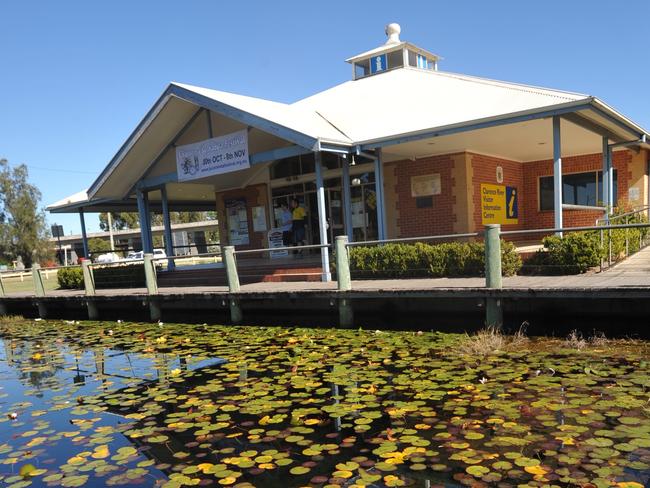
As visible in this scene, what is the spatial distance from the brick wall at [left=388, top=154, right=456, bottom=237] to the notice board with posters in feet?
3.86

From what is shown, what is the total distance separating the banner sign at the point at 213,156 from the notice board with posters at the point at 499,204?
6979 mm

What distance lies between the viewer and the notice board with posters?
13.5 metres

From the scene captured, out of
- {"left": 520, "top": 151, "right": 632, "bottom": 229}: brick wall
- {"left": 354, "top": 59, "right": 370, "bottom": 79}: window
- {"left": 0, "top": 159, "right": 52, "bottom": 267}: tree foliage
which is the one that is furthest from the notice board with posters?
{"left": 0, "top": 159, "right": 52, "bottom": 267}: tree foliage

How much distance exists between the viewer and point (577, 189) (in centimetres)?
1499

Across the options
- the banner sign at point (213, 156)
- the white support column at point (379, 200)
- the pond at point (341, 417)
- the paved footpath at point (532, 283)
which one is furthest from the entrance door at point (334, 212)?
the pond at point (341, 417)

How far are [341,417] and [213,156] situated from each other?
374 inches

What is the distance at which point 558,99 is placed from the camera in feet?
29.9

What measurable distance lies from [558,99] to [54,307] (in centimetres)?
1564

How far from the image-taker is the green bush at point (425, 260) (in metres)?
8.76

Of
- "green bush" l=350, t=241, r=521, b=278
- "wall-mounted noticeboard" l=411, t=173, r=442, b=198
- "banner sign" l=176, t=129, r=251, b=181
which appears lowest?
"green bush" l=350, t=241, r=521, b=278

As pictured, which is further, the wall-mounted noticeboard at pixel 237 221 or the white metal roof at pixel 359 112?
the wall-mounted noticeboard at pixel 237 221

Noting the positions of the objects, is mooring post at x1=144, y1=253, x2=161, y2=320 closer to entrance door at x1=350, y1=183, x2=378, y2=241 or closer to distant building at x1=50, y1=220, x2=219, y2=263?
entrance door at x1=350, y1=183, x2=378, y2=241

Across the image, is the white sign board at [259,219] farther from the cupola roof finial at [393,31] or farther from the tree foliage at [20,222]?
the tree foliage at [20,222]

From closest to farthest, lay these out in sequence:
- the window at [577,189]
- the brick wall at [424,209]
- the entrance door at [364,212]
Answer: the brick wall at [424,209] < the entrance door at [364,212] < the window at [577,189]
